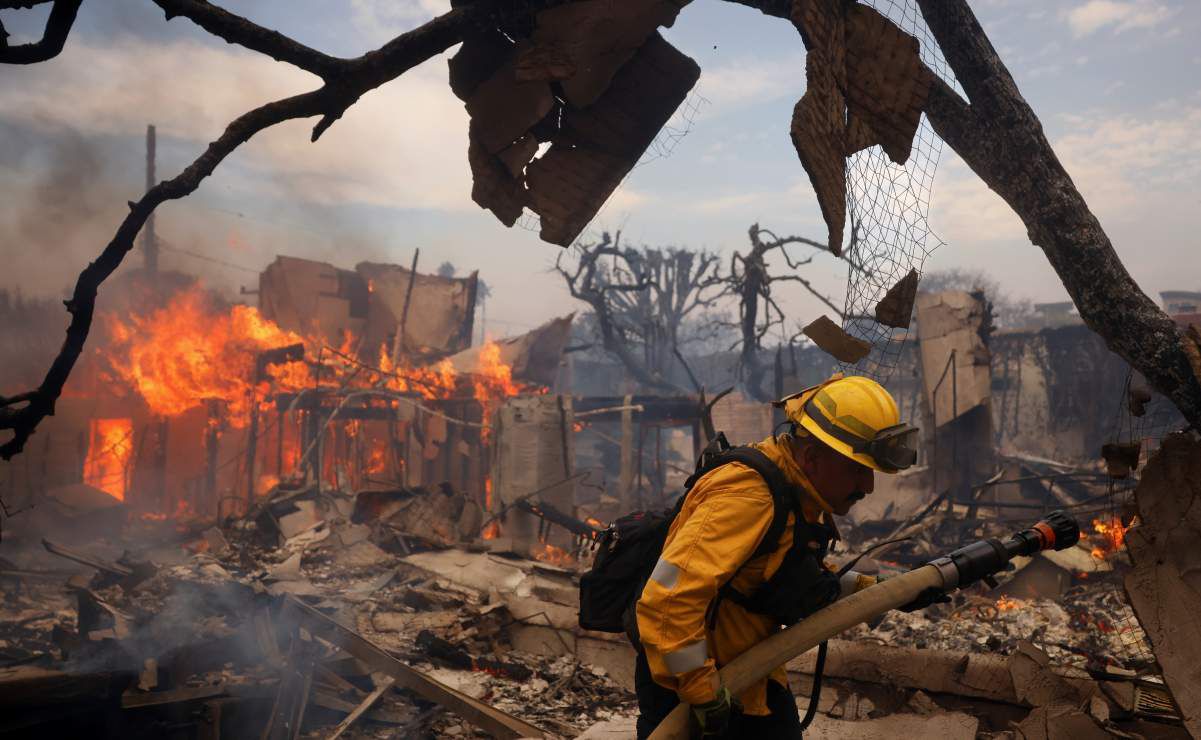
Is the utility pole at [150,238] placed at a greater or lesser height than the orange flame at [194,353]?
greater

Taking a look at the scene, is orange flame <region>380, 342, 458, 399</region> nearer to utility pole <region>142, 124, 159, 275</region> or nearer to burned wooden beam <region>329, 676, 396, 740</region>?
burned wooden beam <region>329, 676, 396, 740</region>

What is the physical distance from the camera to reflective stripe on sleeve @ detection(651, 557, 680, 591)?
2.55 meters

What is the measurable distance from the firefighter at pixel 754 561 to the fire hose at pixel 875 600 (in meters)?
0.07

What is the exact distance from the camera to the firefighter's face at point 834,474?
2.89 metres

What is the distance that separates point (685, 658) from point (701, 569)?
11.5 inches

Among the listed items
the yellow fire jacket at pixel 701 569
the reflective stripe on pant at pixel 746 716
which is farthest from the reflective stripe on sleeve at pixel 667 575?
the reflective stripe on pant at pixel 746 716

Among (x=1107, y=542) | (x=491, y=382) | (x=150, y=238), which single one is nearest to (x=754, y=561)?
(x=1107, y=542)

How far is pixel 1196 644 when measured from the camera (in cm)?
334

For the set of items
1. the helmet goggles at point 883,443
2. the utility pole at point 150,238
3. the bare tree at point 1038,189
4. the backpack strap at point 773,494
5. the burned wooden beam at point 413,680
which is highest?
the utility pole at point 150,238

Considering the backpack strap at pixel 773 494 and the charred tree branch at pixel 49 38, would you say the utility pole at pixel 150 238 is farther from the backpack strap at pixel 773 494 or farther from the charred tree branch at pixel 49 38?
the backpack strap at pixel 773 494

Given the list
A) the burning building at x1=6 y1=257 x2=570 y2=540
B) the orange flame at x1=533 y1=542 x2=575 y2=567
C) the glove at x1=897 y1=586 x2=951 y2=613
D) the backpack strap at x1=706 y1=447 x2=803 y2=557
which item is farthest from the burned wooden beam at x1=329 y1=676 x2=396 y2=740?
the burning building at x1=6 y1=257 x2=570 y2=540

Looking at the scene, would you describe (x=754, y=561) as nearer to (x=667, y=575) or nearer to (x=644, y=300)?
(x=667, y=575)

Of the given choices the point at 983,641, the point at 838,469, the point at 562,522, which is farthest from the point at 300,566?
the point at 838,469

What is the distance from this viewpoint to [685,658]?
2.51 m
